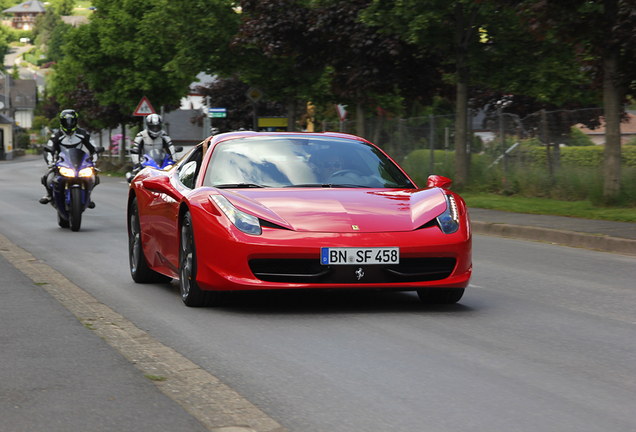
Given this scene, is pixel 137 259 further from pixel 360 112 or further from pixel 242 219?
pixel 360 112

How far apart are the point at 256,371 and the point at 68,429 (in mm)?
1307

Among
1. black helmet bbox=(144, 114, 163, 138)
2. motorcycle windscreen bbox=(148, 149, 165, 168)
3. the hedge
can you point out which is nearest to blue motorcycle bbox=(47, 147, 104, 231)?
black helmet bbox=(144, 114, 163, 138)

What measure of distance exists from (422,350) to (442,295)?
1.84 meters

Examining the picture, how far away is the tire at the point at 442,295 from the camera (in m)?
7.46

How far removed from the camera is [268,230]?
6812mm

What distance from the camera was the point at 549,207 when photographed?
18031 millimetres

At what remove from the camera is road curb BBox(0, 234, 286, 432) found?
4156 millimetres

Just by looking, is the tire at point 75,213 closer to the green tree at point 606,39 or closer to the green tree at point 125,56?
the green tree at point 606,39

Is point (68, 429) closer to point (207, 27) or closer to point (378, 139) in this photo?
point (378, 139)

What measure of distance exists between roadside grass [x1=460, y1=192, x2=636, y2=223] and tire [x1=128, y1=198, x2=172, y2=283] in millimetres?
8477

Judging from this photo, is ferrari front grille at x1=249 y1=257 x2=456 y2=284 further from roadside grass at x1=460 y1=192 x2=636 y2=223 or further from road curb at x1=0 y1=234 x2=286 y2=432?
roadside grass at x1=460 y1=192 x2=636 y2=223

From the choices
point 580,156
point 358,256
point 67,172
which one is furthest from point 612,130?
point 358,256

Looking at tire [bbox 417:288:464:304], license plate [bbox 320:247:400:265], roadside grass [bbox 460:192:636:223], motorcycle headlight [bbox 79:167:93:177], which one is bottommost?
tire [bbox 417:288:464:304]

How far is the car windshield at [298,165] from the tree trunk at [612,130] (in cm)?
975
